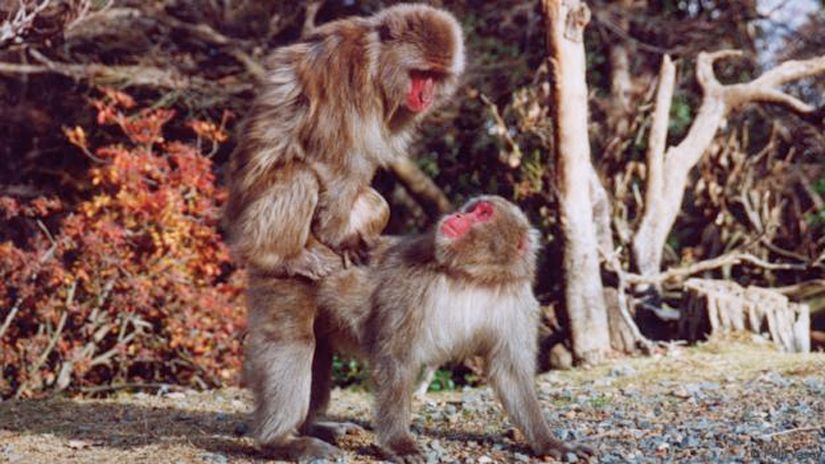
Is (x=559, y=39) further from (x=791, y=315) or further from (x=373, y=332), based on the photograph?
(x=373, y=332)

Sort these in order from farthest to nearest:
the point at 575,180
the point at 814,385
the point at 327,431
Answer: the point at 575,180
the point at 814,385
the point at 327,431

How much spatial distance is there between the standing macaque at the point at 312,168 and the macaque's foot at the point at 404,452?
338 mm

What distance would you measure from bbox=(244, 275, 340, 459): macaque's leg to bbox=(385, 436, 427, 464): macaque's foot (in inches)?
12.9

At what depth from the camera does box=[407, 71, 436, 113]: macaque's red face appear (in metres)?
4.84

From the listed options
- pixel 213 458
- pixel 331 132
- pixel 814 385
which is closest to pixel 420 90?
pixel 331 132

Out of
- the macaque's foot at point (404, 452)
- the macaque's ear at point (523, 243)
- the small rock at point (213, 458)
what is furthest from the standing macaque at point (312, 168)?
the macaque's ear at point (523, 243)

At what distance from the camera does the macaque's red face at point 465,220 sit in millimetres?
4469

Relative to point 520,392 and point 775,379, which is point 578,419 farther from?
point 775,379

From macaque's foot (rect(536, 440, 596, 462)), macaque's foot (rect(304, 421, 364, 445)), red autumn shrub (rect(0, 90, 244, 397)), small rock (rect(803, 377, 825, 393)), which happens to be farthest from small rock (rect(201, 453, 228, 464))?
small rock (rect(803, 377, 825, 393))

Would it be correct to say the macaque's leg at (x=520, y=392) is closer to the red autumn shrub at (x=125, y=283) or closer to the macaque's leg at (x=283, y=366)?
the macaque's leg at (x=283, y=366)

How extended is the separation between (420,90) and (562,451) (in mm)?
1704

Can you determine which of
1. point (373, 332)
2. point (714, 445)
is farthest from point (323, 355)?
point (714, 445)

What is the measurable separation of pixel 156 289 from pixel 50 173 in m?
2.95

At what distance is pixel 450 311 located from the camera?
14.8ft
